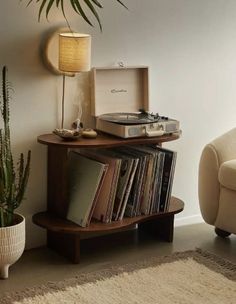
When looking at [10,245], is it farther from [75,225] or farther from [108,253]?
[108,253]

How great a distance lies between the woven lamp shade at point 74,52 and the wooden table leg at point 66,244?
0.86 meters

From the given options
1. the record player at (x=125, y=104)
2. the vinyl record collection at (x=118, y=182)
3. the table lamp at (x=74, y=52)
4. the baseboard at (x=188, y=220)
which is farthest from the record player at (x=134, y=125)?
the baseboard at (x=188, y=220)

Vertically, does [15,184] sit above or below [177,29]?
below

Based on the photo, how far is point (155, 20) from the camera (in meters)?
3.51

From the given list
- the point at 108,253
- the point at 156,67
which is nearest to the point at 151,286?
the point at 108,253

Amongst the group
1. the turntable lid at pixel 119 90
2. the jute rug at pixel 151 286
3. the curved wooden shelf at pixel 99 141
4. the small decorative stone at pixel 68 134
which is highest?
the turntable lid at pixel 119 90

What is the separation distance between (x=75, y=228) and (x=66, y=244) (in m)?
0.16

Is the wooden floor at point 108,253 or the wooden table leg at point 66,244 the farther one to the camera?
the wooden table leg at point 66,244

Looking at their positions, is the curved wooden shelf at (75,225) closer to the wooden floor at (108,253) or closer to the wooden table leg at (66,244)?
the wooden table leg at (66,244)

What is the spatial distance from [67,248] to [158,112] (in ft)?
3.30

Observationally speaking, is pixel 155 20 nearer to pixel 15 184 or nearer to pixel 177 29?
pixel 177 29

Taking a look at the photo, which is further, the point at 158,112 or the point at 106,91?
the point at 158,112

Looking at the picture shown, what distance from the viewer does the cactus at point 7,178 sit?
9.47ft

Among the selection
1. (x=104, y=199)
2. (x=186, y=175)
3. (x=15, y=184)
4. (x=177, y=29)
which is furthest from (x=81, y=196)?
(x=177, y=29)
